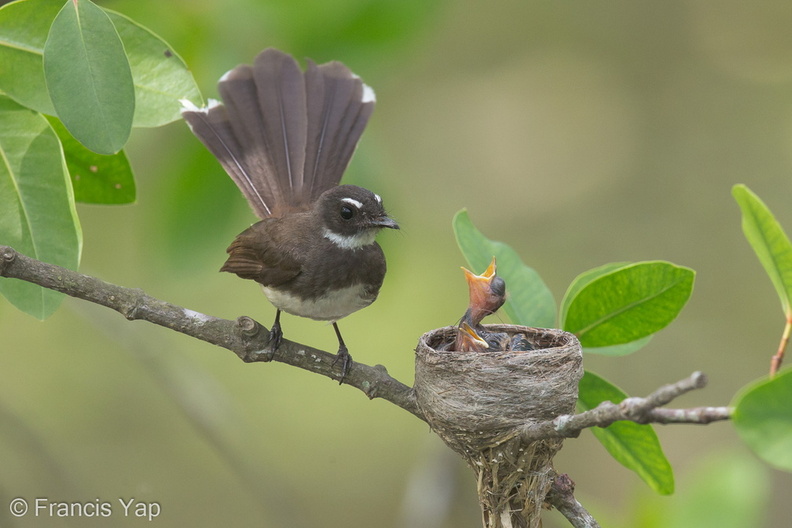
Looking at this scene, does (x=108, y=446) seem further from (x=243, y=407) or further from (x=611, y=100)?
(x=611, y=100)

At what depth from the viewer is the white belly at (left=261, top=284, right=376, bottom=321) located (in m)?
3.40

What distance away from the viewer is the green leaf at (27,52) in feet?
7.32

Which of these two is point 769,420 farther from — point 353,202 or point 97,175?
point 353,202

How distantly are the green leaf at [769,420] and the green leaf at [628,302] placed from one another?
778 mm

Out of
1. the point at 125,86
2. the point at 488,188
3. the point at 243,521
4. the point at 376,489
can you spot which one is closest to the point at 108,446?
the point at 243,521

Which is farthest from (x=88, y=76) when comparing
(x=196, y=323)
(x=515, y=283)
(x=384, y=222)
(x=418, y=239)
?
(x=418, y=239)

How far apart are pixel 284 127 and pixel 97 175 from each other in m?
1.33

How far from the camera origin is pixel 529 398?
2.72m

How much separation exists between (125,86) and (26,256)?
1.88ft

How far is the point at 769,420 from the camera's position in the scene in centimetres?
149

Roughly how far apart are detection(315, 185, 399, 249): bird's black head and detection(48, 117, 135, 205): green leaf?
106cm

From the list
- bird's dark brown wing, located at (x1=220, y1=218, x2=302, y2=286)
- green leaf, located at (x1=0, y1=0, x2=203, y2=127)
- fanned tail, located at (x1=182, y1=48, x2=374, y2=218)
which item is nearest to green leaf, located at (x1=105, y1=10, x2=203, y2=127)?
green leaf, located at (x1=0, y1=0, x2=203, y2=127)

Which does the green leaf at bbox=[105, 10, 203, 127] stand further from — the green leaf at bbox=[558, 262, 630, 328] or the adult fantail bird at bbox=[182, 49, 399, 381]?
the green leaf at bbox=[558, 262, 630, 328]

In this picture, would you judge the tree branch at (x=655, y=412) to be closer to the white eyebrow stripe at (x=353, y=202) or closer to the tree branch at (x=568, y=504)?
the tree branch at (x=568, y=504)
